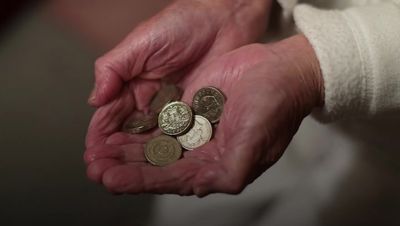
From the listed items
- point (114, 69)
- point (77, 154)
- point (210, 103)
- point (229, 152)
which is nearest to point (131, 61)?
point (114, 69)

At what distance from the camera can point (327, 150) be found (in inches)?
33.3

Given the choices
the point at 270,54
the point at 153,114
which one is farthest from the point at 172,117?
the point at 270,54

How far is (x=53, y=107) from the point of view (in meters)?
1.06

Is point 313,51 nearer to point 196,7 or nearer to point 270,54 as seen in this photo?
point 270,54

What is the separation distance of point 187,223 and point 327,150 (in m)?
0.27

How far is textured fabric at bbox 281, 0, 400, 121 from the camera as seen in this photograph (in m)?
0.61

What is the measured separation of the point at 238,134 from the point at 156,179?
11 cm

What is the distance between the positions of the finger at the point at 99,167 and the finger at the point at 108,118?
0.06 meters

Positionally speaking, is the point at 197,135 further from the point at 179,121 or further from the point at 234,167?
the point at 234,167

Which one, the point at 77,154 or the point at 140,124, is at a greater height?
the point at 140,124

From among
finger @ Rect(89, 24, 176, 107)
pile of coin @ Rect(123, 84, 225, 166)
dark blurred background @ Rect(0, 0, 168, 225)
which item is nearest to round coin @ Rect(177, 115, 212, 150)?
pile of coin @ Rect(123, 84, 225, 166)

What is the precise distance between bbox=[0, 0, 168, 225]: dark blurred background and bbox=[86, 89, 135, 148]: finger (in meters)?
0.26

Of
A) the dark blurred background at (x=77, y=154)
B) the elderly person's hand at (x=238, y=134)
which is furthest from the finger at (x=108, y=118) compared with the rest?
the dark blurred background at (x=77, y=154)

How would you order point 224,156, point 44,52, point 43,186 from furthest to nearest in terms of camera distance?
1. point 44,52
2. point 43,186
3. point 224,156
